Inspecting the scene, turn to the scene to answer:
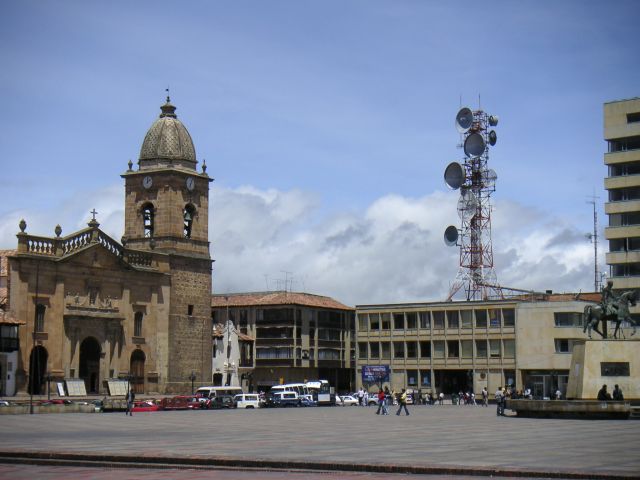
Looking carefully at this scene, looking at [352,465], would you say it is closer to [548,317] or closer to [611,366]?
[611,366]

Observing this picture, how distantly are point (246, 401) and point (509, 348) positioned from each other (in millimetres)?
25246

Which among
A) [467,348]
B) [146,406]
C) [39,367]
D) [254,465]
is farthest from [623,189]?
[254,465]

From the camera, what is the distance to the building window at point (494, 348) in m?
85.2

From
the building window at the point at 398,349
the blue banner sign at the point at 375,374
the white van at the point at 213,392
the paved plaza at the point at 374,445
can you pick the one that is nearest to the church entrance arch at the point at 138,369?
the white van at the point at 213,392

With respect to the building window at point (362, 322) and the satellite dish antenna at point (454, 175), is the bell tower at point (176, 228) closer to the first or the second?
the building window at point (362, 322)

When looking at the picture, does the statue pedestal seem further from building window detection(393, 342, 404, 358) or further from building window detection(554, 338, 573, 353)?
building window detection(393, 342, 404, 358)

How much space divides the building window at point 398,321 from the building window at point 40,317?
3469cm

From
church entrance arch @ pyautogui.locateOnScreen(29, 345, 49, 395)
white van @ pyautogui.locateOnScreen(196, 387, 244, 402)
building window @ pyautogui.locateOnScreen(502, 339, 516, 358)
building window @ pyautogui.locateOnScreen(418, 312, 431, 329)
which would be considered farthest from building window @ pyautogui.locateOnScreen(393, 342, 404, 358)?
church entrance arch @ pyautogui.locateOnScreen(29, 345, 49, 395)

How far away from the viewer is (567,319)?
8125 cm

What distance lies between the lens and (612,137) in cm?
7812

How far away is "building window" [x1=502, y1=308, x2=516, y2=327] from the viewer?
84375 millimetres

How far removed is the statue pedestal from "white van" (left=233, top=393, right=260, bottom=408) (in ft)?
91.7

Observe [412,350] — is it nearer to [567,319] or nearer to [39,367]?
[567,319]

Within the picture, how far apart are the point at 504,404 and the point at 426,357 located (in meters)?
39.1
